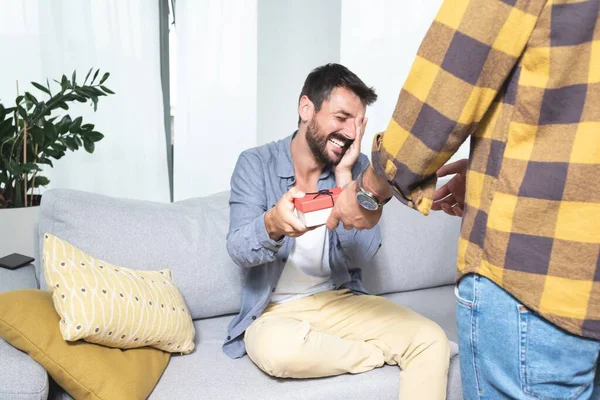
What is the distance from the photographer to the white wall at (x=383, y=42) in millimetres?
3113

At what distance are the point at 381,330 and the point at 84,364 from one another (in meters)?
0.81

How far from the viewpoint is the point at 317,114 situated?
6.46ft

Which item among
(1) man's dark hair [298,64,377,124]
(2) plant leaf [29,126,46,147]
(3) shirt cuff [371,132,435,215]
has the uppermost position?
(1) man's dark hair [298,64,377,124]

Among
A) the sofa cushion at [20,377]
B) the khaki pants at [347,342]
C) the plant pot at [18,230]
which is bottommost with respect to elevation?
the khaki pants at [347,342]

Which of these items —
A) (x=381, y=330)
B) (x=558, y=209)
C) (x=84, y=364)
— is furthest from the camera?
(x=381, y=330)

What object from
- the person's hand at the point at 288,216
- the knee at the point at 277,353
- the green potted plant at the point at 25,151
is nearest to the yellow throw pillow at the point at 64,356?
the knee at the point at 277,353

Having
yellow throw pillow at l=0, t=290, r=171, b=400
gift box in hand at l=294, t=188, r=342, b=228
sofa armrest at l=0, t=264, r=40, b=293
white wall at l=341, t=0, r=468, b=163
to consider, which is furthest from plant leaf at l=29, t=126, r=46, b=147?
white wall at l=341, t=0, r=468, b=163

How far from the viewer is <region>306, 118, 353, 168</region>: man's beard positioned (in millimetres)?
1942

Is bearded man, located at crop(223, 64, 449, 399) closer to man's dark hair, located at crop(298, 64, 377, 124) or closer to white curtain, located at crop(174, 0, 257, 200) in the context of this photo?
man's dark hair, located at crop(298, 64, 377, 124)

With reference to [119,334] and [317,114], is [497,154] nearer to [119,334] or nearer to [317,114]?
[119,334]

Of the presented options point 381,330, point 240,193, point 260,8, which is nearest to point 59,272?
point 240,193

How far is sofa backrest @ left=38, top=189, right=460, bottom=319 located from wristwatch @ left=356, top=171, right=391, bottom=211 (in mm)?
983

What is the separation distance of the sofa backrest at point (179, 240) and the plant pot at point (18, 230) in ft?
1.04

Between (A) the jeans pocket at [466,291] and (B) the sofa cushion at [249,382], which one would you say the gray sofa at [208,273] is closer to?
(B) the sofa cushion at [249,382]
